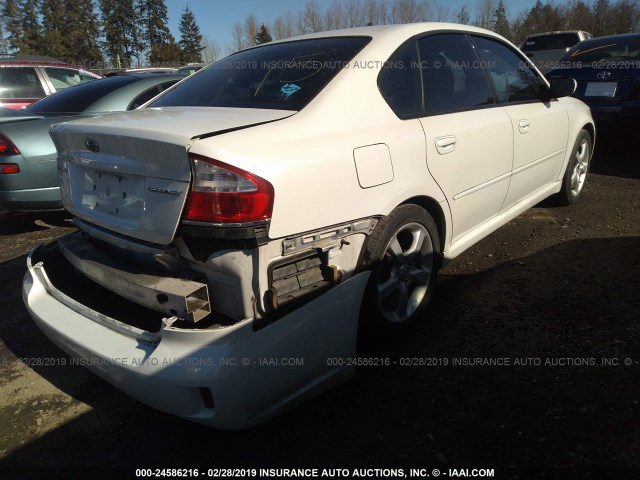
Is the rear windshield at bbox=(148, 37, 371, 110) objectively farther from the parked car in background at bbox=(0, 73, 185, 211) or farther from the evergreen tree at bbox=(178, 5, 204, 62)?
the evergreen tree at bbox=(178, 5, 204, 62)

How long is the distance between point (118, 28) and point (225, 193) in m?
60.5

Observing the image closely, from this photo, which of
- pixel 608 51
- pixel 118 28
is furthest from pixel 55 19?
pixel 608 51

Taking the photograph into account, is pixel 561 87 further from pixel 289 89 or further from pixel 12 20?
pixel 12 20

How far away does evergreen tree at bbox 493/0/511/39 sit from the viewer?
35.8m

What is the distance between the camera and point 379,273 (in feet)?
7.46

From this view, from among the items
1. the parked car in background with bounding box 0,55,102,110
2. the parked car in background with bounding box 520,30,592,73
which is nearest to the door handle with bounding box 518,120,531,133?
the parked car in background with bounding box 0,55,102,110

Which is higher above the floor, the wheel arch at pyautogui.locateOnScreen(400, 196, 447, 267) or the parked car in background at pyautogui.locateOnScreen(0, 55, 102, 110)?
the parked car in background at pyautogui.locateOnScreen(0, 55, 102, 110)

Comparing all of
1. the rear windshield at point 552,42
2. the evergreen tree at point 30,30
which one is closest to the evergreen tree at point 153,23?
the evergreen tree at point 30,30

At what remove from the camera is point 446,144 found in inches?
99.9

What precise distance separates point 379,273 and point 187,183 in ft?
3.36

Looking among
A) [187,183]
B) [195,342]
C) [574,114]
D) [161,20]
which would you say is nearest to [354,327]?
[195,342]

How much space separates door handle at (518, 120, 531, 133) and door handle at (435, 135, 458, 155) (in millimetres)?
901

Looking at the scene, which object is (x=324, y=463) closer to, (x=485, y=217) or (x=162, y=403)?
(x=162, y=403)

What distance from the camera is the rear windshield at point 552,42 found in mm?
13992
